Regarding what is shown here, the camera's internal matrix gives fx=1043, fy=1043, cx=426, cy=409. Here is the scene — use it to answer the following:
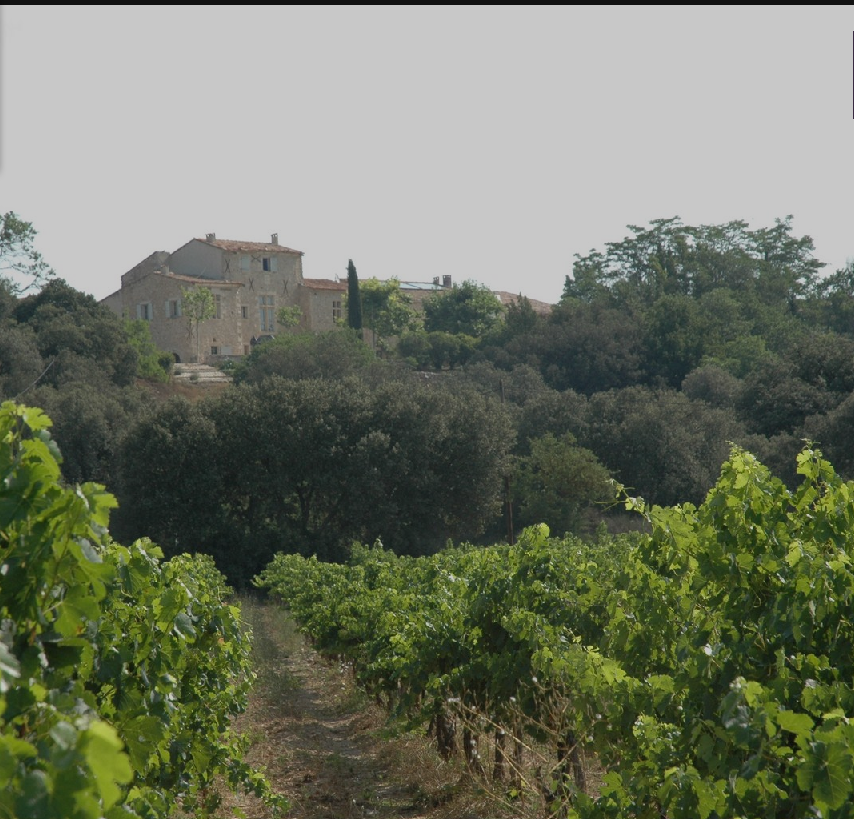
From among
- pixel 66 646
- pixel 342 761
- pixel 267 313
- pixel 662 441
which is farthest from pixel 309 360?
pixel 66 646

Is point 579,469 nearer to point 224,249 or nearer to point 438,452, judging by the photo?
point 438,452

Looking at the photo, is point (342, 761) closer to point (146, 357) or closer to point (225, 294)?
point (146, 357)

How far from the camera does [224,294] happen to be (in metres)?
69.2

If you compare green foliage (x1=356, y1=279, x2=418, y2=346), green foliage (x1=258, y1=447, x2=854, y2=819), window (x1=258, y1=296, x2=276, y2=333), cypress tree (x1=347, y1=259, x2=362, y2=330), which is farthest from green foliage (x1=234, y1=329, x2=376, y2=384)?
green foliage (x1=258, y1=447, x2=854, y2=819)

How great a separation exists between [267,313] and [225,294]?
4.50 meters

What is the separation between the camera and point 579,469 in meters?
36.0

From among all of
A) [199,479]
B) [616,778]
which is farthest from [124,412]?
[616,778]

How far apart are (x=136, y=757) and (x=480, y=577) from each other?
15.9 ft

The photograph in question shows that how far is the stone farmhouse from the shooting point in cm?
6719

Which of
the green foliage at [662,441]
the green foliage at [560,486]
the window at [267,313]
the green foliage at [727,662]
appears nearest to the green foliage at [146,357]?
the window at [267,313]

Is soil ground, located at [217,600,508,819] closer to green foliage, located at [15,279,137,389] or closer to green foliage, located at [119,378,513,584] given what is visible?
green foliage, located at [119,378,513,584]

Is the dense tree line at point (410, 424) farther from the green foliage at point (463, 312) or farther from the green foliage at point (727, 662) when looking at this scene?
the green foliage at point (727, 662)

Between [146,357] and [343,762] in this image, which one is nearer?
[343,762]

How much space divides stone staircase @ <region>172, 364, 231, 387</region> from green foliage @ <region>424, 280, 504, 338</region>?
18.0 metres
